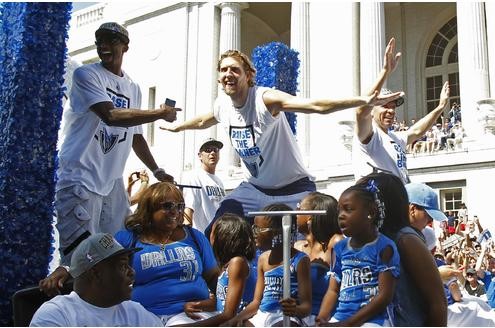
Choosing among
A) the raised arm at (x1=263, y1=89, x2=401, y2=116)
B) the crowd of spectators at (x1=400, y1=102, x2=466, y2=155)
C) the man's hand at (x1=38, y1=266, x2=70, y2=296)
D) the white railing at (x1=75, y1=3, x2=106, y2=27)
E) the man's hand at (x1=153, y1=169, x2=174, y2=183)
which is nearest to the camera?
the man's hand at (x1=38, y1=266, x2=70, y2=296)

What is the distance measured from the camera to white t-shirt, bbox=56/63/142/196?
15.6 ft

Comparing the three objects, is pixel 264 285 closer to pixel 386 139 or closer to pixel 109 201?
pixel 109 201

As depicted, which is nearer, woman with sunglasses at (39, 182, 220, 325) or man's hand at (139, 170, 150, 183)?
woman with sunglasses at (39, 182, 220, 325)

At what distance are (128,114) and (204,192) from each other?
12.5ft

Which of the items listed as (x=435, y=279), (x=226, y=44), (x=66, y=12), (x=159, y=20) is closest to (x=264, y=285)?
(x=435, y=279)

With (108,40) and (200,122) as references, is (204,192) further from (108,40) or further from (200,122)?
(108,40)

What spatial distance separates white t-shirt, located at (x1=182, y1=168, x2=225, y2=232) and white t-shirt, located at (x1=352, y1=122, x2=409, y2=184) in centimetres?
256

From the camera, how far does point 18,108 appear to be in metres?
4.81

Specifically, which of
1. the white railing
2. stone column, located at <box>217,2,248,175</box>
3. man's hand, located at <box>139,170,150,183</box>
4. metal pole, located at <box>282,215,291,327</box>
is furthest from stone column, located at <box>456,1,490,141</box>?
the white railing

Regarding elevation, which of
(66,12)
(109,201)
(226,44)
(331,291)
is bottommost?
(331,291)

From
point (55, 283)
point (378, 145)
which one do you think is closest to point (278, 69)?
point (378, 145)

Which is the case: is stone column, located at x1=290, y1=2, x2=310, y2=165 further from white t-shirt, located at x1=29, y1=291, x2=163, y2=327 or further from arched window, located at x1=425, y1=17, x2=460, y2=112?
white t-shirt, located at x1=29, y1=291, x2=163, y2=327

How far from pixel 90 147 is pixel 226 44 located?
24.7m

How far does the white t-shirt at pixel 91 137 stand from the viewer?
477cm
